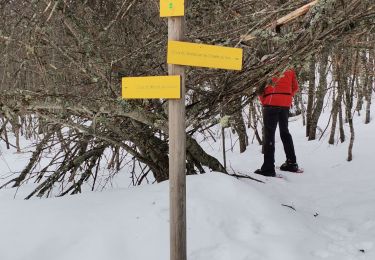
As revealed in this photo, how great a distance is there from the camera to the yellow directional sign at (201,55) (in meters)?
2.34

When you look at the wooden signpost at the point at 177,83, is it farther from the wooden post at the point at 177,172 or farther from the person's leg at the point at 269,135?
the person's leg at the point at 269,135

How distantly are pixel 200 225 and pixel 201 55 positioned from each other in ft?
4.70

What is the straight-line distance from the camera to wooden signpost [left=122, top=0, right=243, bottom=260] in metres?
2.35

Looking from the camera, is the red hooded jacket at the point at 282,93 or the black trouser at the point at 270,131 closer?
the red hooded jacket at the point at 282,93

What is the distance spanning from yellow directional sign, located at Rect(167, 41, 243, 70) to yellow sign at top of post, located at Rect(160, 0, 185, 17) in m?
0.16

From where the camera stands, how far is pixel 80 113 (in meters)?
3.90

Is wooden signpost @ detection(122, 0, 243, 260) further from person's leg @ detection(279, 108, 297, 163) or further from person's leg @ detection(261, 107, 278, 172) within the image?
person's leg @ detection(279, 108, 297, 163)

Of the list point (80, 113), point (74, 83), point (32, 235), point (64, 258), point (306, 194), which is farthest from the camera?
point (306, 194)

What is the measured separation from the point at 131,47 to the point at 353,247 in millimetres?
2411

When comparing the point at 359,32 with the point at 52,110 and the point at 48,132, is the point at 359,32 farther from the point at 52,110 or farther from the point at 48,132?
the point at 48,132

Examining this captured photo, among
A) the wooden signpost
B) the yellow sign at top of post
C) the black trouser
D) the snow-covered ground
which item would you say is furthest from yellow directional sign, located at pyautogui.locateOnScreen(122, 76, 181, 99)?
the black trouser

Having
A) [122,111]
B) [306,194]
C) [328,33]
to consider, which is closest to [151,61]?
[122,111]

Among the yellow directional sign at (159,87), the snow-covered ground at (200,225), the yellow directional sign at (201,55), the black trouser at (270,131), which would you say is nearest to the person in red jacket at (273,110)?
the black trouser at (270,131)

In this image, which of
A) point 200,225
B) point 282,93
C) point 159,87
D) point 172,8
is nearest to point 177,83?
point 159,87
